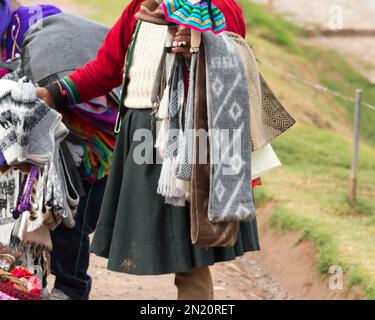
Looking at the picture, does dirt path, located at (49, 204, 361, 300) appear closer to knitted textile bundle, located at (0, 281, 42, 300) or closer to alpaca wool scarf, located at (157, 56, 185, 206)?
knitted textile bundle, located at (0, 281, 42, 300)

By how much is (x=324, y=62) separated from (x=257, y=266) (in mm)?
12594

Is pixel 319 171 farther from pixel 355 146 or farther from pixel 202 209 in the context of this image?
pixel 202 209

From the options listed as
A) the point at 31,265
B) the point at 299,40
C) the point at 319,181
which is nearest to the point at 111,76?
the point at 31,265

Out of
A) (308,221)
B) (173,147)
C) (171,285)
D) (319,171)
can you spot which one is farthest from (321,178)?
(173,147)

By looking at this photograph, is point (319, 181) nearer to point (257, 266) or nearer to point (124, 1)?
point (257, 266)

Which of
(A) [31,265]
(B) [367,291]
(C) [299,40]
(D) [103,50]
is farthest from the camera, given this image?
(C) [299,40]

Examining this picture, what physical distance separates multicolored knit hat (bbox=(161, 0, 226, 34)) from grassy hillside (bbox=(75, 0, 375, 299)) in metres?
0.49

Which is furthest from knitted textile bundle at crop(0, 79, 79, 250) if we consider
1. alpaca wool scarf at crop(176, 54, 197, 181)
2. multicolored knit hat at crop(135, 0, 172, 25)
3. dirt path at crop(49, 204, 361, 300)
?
dirt path at crop(49, 204, 361, 300)

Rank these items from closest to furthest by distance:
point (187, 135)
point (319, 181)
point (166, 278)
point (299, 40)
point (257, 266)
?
point (187, 135) → point (166, 278) → point (257, 266) → point (319, 181) → point (299, 40)

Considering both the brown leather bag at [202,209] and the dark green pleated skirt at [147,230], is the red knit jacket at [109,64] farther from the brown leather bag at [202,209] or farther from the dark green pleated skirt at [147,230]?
the brown leather bag at [202,209]

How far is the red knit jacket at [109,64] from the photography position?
4.17 meters

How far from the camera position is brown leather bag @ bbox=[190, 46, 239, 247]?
3625mm

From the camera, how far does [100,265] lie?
21.6ft

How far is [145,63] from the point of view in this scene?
407cm
